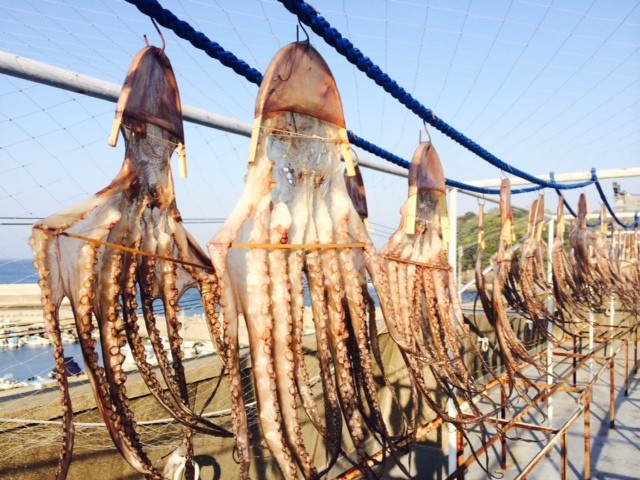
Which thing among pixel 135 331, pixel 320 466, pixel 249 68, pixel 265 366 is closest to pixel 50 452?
pixel 135 331

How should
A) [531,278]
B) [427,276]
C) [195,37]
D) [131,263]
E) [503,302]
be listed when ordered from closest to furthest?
[131,263] → [195,37] → [427,276] → [503,302] → [531,278]

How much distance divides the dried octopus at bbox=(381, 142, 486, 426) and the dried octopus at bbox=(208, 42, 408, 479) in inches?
31.8

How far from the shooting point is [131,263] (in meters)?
1.76

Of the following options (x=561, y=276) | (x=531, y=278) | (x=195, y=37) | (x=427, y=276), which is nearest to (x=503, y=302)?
(x=531, y=278)

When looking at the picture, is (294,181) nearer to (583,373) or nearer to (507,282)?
(507,282)

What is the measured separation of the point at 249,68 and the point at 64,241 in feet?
4.60

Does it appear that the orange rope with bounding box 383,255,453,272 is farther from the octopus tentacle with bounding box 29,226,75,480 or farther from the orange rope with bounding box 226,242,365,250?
the octopus tentacle with bounding box 29,226,75,480

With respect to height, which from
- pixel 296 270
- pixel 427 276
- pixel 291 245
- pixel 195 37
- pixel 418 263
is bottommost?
pixel 427 276

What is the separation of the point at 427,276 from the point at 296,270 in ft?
5.03

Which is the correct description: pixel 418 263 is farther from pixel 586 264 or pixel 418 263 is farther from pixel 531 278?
pixel 586 264

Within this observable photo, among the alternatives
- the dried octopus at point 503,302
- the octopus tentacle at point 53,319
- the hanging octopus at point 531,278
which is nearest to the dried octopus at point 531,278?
the hanging octopus at point 531,278

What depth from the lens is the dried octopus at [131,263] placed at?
5.14ft

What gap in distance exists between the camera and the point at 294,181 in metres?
2.26

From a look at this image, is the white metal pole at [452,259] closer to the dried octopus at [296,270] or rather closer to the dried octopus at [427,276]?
the dried octopus at [427,276]
